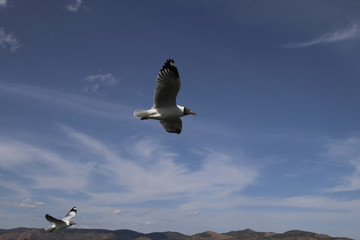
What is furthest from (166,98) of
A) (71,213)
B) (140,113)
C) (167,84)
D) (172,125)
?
(71,213)

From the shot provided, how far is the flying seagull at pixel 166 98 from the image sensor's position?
2378 cm

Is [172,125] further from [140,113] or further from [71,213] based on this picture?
[71,213]

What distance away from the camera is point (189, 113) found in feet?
90.3

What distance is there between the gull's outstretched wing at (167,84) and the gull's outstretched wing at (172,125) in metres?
4.96

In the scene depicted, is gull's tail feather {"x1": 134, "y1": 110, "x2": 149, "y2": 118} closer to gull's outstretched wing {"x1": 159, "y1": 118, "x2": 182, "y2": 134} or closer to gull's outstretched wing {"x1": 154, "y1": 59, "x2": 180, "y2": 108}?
gull's outstretched wing {"x1": 154, "y1": 59, "x2": 180, "y2": 108}

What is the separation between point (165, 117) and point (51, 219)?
28.2m

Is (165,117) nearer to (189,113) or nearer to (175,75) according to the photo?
(189,113)

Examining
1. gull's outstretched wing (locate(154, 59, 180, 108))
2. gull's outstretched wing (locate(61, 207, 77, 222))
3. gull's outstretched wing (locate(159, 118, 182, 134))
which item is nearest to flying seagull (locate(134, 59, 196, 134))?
gull's outstretched wing (locate(154, 59, 180, 108))

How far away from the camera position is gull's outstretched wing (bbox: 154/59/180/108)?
23734 mm

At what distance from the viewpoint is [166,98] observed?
82.5ft

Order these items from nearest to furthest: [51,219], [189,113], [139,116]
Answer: [139,116] → [189,113] → [51,219]

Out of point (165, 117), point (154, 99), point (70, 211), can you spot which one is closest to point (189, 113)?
point (165, 117)

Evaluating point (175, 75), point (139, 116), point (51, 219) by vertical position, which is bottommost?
point (51, 219)

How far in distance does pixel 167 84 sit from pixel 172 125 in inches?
286
